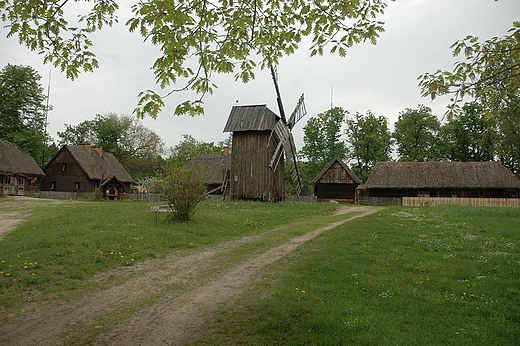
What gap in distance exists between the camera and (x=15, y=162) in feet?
136

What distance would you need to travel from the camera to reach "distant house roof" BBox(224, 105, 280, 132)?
31297mm

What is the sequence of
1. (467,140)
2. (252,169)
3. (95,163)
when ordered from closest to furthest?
(252,169) → (95,163) → (467,140)

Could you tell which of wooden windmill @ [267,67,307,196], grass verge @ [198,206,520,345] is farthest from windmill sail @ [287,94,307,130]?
grass verge @ [198,206,520,345]

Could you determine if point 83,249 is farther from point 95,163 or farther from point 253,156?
point 95,163

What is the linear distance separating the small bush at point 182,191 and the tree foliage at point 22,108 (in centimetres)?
3985

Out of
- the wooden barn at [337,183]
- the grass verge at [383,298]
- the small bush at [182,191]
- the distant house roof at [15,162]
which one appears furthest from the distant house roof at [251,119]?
the distant house roof at [15,162]

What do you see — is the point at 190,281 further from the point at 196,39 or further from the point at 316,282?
the point at 196,39

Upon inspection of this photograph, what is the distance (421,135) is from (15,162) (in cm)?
5501

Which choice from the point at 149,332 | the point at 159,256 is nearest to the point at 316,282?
the point at 149,332

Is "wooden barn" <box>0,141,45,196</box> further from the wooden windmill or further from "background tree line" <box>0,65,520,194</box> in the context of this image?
the wooden windmill

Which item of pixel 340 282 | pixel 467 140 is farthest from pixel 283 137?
pixel 467 140

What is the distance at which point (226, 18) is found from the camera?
5961 mm

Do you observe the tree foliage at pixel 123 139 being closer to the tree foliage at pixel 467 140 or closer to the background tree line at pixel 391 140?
the background tree line at pixel 391 140

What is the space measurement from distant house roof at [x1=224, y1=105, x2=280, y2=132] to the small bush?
53.0 ft
